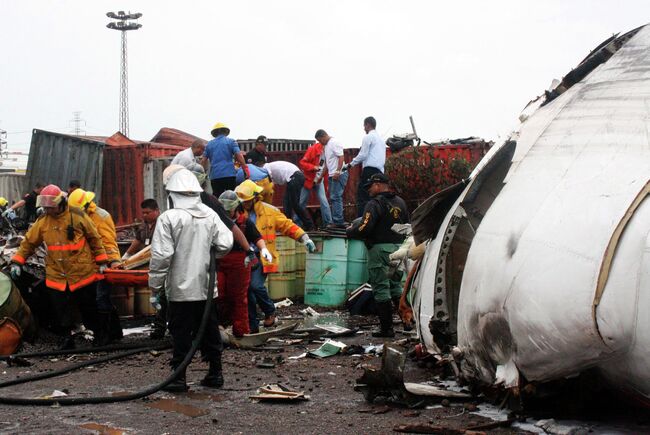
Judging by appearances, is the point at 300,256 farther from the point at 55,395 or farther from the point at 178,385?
the point at 55,395

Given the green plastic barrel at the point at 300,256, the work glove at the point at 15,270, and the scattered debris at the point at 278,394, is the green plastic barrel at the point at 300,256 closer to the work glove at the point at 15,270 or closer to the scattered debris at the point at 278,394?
the work glove at the point at 15,270

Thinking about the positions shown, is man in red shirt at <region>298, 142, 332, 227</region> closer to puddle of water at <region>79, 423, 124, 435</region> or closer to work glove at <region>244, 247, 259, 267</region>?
work glove at <region>244, 247, 259, 267</region>

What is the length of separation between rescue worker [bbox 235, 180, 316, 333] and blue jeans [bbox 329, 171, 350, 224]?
15.5ft

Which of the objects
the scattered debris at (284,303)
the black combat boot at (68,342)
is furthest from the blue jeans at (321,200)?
the black combat boot at (68,342)

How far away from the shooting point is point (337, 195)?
16266 mm

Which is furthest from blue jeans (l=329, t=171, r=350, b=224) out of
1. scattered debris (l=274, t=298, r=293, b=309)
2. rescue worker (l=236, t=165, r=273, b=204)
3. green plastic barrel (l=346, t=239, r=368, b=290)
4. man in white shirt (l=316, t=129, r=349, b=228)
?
green plastic barrel (l=346, t=239, r=368, b=290)

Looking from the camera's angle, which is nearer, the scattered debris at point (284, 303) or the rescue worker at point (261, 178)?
the rescue worker at point (261, 178)

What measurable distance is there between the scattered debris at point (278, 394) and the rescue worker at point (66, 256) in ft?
10.9

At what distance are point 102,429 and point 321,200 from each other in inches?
380

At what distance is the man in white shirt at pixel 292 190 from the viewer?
51.8ft

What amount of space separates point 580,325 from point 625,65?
273 cm

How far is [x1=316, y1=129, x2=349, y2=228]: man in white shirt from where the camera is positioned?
16.0 metres

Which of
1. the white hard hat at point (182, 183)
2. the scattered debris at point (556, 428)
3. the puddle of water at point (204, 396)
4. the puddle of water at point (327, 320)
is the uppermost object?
the white hard hat at point (182, 183)

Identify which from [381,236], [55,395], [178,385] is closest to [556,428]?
[178,385]
